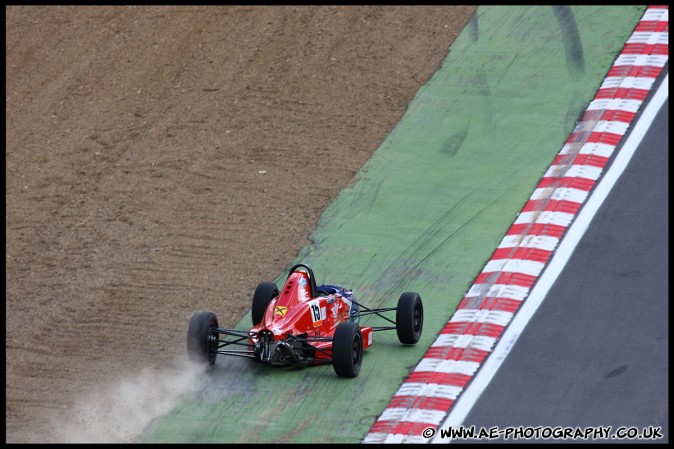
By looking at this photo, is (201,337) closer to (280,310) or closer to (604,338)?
(280,310)

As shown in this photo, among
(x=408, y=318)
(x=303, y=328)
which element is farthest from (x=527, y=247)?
(x=303, y=328)

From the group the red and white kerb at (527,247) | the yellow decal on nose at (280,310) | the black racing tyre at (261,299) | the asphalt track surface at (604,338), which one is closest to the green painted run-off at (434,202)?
the red and white kerb at (527,247)

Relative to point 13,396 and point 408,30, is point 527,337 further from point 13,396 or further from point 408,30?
point 408,30

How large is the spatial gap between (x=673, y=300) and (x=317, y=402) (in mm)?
4417

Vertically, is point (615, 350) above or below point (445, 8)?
below

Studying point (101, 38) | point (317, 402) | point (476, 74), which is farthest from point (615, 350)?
point (101, 38)

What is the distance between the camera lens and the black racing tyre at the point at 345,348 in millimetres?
11922

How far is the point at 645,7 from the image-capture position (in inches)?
775

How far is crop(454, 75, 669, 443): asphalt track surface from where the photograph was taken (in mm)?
11570

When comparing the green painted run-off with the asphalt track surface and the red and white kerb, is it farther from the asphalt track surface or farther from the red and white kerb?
the asphalt track surface

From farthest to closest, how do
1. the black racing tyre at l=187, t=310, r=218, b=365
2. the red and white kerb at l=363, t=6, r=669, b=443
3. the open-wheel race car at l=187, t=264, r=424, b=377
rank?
the black racing tyre at l=187, t=310, r=218, b=365, the open-wheel race car at l=187, t=264, r=424, b=377, the red and white kerb at l=363, t=6, r=669, b=443

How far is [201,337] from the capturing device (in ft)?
40.6

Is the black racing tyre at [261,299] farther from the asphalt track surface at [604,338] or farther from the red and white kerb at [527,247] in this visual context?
the asphalt track surface at [604,338]

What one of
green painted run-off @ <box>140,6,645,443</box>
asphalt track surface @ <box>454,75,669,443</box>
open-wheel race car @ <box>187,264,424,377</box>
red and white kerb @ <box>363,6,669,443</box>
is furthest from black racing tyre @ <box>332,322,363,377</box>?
asphalt track surface @ <box>454,75,669,443</box>
